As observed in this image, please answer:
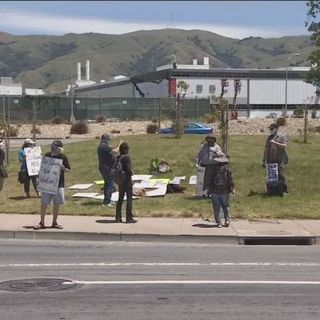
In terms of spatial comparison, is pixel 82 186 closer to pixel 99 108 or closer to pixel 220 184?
pixel 220 184

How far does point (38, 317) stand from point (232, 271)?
356 cm

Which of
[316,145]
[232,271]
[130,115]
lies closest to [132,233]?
[232,271]

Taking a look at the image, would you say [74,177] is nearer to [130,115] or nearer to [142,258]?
[142,258]

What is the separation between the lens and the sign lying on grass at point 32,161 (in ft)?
59.1

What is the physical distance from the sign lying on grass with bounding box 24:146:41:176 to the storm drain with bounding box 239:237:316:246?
6.94 m

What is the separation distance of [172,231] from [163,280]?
4842 millimetres

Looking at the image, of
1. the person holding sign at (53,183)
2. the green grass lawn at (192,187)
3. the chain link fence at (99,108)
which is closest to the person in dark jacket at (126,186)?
the green grass lawn at (192,187)

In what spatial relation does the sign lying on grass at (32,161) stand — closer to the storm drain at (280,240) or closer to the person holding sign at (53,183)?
the person holding sign at (53,183)

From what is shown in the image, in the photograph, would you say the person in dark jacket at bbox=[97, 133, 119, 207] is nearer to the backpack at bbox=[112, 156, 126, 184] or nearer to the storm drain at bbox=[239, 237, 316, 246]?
the backpack at bbox=[112, 156, 126, 184]

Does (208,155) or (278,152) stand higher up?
(208,155)

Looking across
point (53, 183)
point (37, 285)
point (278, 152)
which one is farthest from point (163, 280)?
point (278, 152)

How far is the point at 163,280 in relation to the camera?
352 inches

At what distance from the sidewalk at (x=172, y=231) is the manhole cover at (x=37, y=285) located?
4.61 metres

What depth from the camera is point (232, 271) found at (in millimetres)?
9680
